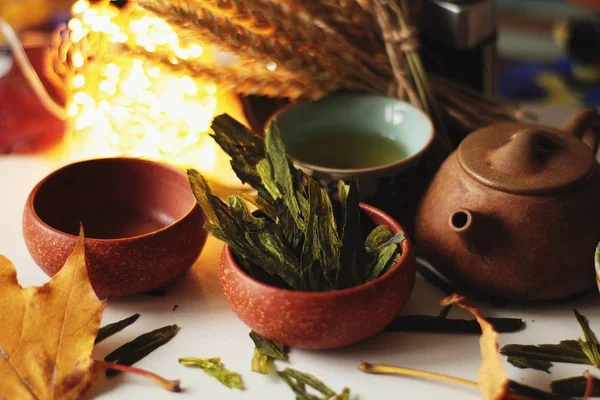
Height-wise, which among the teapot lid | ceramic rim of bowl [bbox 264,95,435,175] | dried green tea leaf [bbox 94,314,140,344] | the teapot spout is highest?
the teapot lid

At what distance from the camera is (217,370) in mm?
569

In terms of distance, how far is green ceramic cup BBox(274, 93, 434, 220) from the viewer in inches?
27.4

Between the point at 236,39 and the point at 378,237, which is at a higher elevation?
the point at 236,39

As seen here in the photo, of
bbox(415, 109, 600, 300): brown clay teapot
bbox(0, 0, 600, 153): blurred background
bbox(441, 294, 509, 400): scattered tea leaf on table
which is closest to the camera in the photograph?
bbox(441, 294, 509, 400): scattered tea leaf on table

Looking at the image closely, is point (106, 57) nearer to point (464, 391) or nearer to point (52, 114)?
point (52, 114)

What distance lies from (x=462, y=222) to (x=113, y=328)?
11.8 inches

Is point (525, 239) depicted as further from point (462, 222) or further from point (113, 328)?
point (113, 328)

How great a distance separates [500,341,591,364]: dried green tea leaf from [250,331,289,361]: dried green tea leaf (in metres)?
0.17

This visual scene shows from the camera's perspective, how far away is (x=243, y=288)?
0.55 metres

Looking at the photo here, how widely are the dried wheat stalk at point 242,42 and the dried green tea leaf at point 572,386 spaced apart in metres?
0.37

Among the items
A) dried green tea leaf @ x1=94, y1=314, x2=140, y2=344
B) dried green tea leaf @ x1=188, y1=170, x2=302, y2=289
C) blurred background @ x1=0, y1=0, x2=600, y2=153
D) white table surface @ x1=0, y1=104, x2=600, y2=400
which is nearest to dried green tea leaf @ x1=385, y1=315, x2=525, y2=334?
white table surface @ x1=0, y1=104, x2=600, y2=400

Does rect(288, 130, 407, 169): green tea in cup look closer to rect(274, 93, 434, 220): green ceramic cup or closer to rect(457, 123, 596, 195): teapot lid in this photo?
rect(274, 93, 434, 220): green ceramic cup

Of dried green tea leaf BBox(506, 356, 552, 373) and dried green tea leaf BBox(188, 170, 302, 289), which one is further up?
dried green tea leaf BBox(188, 170, 302, 289)

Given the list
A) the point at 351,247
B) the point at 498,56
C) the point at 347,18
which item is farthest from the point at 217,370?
the point at 498,56
